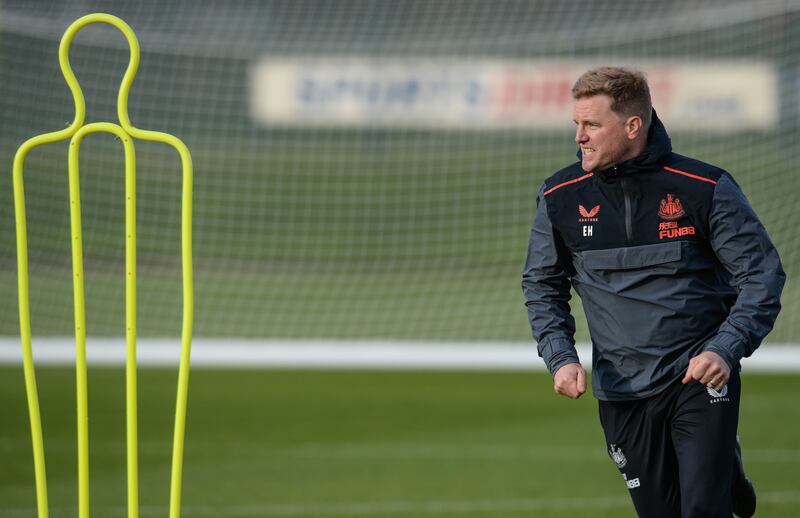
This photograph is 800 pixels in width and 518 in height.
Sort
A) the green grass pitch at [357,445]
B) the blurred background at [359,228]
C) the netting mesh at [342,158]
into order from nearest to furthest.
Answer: the green grass pitch at [357,445], the blurred background at [359,228], the netting mesh at [342,158]

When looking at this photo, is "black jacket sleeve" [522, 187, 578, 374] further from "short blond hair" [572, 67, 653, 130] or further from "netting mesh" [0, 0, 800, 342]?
"netting mesh" [0, 0, 800, 342]

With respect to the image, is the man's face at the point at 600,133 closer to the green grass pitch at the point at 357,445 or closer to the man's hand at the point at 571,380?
the man's hand at the point at 571,380

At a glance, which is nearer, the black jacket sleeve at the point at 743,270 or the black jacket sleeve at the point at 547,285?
the black jacket sleeve at the point at 743,270

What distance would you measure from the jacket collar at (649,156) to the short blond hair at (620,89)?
0.04 m

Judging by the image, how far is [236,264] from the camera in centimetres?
1559

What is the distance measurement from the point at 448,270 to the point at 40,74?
17.3ft

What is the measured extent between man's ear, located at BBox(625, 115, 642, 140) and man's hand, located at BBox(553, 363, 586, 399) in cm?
73

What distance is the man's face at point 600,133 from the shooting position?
3691 mm

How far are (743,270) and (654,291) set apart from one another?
0.91 feet

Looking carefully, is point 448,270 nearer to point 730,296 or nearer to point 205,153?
point 205,153

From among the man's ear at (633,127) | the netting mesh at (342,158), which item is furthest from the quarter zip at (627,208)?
the netting mesh at (342,158)

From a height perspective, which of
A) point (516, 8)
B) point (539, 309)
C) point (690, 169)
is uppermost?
point (516, 8)

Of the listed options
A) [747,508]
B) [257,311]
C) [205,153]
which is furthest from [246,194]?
[747,508]

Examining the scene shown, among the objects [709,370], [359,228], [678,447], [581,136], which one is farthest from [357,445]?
[359,228]
